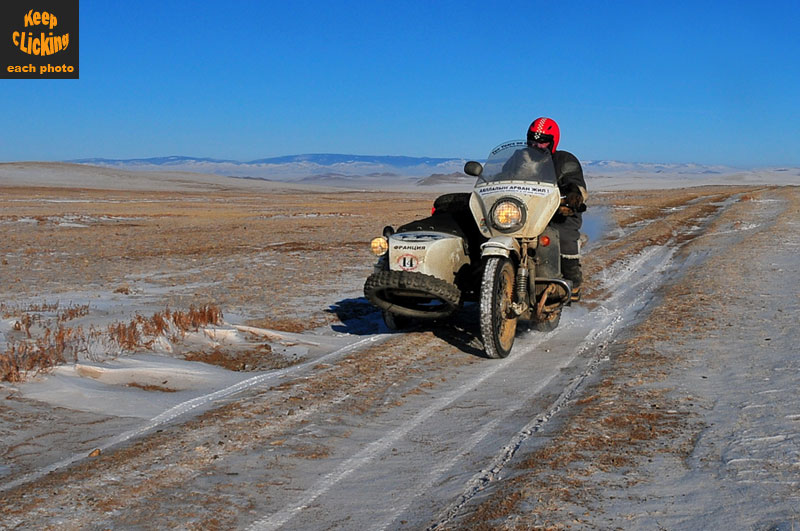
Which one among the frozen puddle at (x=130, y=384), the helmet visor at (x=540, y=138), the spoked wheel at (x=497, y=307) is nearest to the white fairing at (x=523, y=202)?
the spoked wheel at (x=497, y=307)

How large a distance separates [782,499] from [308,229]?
24338mm

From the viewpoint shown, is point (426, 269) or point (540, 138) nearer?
point (426, 269)

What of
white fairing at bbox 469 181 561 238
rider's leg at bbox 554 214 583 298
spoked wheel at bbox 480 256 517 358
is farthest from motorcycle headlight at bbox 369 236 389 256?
rider's leg at bbox 554 214 583 298

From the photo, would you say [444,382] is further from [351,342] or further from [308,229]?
[308,229]

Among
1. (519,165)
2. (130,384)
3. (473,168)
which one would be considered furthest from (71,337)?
(519,165)

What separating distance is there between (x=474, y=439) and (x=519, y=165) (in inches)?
160

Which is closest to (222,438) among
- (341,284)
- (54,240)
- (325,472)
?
(325,472)

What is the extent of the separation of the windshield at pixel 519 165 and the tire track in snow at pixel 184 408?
2.27m

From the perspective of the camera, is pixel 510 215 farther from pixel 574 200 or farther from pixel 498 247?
pixel 574 200

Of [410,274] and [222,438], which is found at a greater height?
[410,274]

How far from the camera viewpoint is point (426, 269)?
8000 mm

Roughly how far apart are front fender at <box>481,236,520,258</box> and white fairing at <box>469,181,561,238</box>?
249 millimetres

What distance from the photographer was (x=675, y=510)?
155 inches

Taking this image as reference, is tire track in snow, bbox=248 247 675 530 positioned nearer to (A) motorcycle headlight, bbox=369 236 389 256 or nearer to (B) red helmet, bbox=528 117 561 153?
(A) motorcycle headlight, bbox=369 236 389 256
